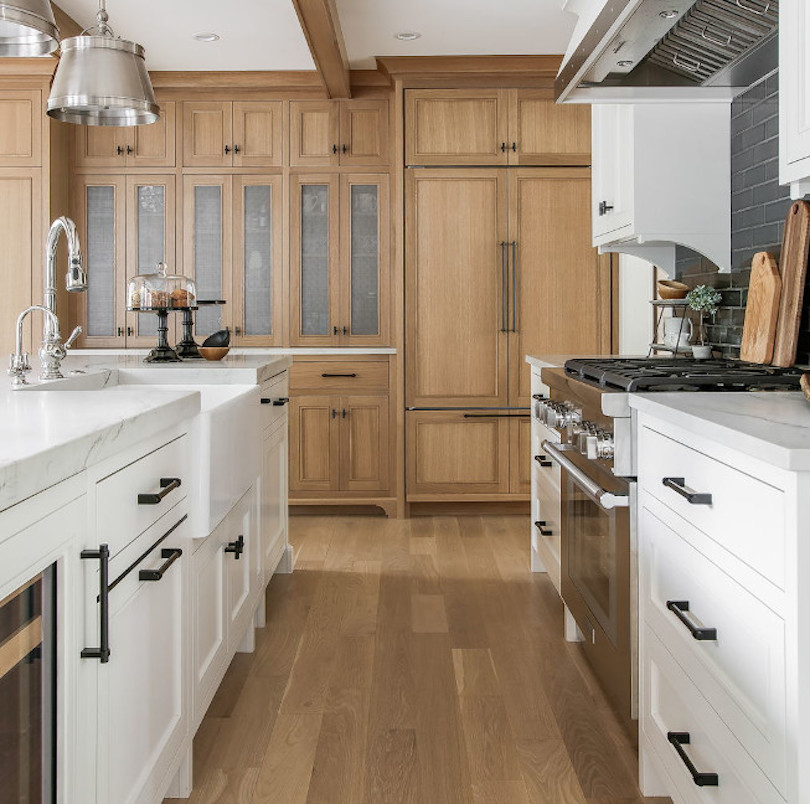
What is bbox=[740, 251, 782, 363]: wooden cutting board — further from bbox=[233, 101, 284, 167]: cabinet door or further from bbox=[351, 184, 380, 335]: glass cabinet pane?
bbox=[233, 101, 284, 167]: cabinet door

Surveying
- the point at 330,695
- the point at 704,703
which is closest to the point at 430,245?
the point at 330,695

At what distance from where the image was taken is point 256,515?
2.96 metres

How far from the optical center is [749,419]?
4.92 feet

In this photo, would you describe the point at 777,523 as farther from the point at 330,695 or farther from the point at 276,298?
the point at 276,298

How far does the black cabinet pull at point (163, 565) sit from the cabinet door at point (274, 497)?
1288 millimetres

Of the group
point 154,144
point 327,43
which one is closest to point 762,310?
point 327,43

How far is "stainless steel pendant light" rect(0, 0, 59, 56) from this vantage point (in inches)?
79.0

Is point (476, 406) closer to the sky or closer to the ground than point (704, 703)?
closer to the sky

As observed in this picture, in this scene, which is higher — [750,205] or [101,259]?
[101,259]

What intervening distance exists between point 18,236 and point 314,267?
5.19 feet

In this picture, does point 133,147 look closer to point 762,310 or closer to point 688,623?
point 762,310

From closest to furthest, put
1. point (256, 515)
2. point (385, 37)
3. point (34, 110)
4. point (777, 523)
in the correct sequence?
point (777, 523)
point (256, 515)
point (385, 37)
point (34, 110)

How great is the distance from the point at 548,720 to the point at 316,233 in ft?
11.1

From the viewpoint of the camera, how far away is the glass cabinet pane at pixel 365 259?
5160mm
